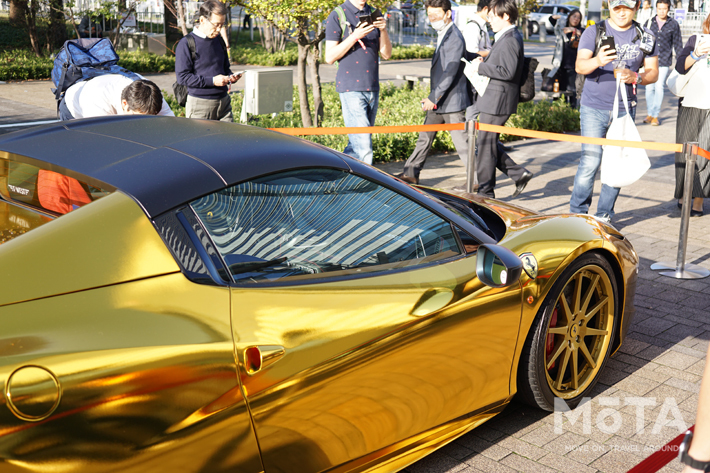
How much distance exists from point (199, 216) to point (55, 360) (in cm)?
62

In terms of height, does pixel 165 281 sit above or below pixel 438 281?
above

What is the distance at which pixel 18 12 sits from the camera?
Result: 804 inches

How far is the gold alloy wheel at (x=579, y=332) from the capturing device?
3363 millimetres

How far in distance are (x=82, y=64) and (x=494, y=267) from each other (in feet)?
13.1

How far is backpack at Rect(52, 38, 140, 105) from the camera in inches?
212

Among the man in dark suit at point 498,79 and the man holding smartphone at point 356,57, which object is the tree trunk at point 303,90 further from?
the man in dark suit at point 498,79

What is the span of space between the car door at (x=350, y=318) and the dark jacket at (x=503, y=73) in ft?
13.9

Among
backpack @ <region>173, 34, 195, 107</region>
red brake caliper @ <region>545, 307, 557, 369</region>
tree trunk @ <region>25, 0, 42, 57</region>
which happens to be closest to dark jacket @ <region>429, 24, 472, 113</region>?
backpack @ <region>173, 34, 195, 107</region>

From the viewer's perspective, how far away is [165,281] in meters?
2.06

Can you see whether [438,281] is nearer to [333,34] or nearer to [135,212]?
[135,212]

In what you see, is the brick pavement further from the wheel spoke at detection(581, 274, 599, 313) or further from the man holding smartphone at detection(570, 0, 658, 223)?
the man holding smartphone at detection(570, 0, 658, 223)

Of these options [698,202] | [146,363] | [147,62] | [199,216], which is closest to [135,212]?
[199,216]

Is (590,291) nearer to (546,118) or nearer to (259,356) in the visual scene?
(259,356)

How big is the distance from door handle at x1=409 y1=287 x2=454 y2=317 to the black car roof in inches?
22.2
